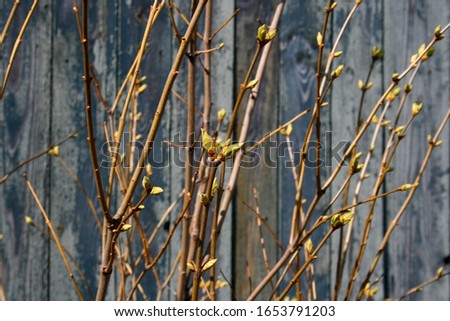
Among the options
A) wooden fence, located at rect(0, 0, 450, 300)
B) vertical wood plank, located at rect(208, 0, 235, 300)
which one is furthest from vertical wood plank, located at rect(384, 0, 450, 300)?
vertical wood plank, located at rect(208, 0, 235, 300)

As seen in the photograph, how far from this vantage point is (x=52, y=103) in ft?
6.48

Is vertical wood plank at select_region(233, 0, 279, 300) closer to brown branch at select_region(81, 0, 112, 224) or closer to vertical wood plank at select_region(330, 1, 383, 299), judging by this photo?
vertical wood plank at select_region(330, 1, 383, 299)

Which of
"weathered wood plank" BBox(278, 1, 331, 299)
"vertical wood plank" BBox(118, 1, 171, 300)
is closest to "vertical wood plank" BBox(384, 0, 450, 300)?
"weathered wood plank" BBox(278, 1, 331, 299)

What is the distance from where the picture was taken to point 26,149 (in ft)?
6.49

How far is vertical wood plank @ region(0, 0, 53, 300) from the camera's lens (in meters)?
1.98

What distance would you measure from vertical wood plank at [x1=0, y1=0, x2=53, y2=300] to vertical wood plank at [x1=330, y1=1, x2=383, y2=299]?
36.2 inches

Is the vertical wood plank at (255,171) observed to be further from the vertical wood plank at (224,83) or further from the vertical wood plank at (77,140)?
the vertical wood plank at (77,140)

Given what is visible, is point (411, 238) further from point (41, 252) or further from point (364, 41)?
point (41, 252)

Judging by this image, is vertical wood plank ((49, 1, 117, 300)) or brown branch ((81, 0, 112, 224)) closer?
brown branch ((81, 0, 112, 224))

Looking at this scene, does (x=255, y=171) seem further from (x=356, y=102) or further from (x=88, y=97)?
(x=88, y=97)

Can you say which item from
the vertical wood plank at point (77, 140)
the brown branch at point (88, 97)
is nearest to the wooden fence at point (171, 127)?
the vertical wood plank at point (77, 140)

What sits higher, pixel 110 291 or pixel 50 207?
pixel 50 207

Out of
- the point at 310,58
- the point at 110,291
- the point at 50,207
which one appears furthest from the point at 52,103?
the point at 310,58

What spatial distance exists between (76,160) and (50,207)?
0.56 ft
